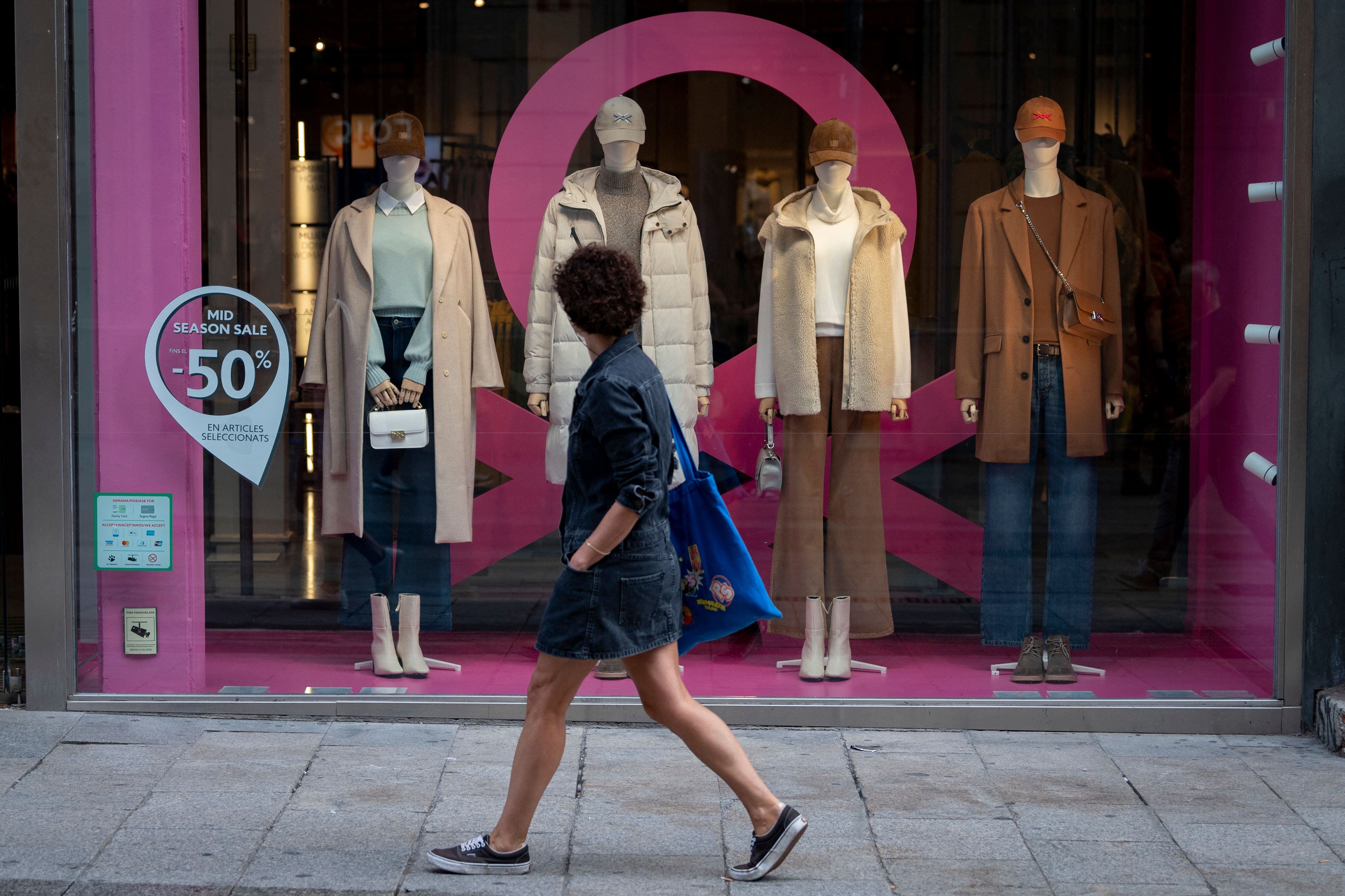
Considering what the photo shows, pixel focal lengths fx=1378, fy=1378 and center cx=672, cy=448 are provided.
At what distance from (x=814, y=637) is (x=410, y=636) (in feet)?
5.13

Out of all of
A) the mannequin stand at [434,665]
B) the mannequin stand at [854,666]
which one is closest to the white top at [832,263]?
the mannequin stand at [854,666]

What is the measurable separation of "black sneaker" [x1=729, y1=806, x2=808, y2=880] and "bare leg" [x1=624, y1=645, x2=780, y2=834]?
0.07ft

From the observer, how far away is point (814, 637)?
5309mm

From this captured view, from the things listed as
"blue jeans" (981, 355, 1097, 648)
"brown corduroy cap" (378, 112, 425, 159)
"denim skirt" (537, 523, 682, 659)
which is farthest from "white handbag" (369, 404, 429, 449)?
"blue jeans" (981, 355, 1097, 648)

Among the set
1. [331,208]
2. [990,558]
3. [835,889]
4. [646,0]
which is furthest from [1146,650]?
[331,208]

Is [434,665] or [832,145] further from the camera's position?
[434,665]

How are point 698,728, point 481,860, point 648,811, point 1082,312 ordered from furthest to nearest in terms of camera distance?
1. point 1082,312
2. point 648,811
3. point 481,860
4. point 698,728

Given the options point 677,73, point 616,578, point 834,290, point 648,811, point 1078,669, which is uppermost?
point 677,73

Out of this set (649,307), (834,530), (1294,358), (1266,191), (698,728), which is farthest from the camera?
(834,530)

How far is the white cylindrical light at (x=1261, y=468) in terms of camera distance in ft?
16.3

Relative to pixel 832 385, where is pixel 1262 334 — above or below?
above

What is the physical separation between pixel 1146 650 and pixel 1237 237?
1590 mm

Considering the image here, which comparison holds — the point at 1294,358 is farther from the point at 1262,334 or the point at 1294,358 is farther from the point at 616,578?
the point at 616,578

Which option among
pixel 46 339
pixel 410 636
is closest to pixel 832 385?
pixel 410 636
